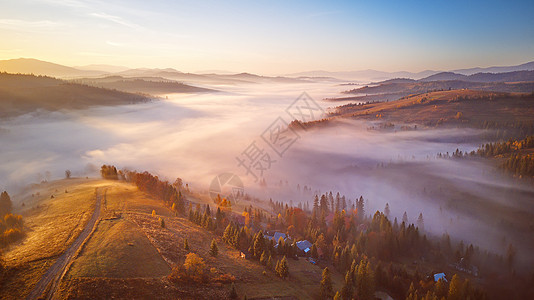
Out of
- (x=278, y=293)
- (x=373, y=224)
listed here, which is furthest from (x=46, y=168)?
(x=373, y=224)

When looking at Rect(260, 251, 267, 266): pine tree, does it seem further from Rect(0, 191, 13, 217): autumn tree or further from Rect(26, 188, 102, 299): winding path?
Rect(0, 191, 13, 217): autumn tree

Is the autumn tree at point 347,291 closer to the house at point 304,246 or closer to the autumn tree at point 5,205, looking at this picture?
the house at point 304,246

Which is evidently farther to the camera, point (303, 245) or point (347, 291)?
point (303, 245)

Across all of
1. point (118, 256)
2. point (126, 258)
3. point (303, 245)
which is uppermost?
point (118, 256)

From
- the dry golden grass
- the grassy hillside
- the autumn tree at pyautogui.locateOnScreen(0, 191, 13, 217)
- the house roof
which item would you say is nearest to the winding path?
Result: the grassy hillside

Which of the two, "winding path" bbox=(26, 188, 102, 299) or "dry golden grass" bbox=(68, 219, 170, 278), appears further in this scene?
"dry golden grass" bbox=(68, 219, 170, 278)

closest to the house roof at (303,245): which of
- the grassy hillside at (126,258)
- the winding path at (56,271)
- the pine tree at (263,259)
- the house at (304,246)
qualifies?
the house at (304,246)

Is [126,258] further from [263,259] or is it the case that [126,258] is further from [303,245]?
[303,245]

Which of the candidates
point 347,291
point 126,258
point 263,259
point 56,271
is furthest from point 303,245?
point 56,271
